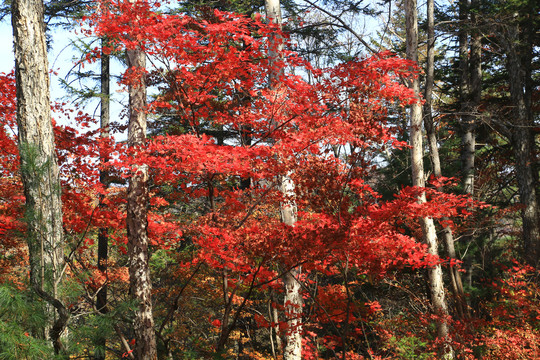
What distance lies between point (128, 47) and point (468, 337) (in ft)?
23.6

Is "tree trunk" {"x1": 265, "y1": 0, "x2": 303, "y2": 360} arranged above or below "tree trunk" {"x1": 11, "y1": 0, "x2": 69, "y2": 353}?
below

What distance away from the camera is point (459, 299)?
828 centimetres

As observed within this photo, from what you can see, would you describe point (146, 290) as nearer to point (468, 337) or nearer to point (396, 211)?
point (396, 211)

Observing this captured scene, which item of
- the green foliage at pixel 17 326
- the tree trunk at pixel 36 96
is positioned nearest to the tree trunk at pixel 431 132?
the tree trunk at pixel 36 96

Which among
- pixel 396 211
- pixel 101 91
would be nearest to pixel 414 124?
pixel 396 211

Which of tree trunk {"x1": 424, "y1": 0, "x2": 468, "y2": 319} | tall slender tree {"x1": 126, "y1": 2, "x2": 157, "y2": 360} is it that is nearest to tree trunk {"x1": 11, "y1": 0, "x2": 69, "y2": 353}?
tall slender tree {"x1": 126, "y1": 2, "x2": 157, "y2": 360}

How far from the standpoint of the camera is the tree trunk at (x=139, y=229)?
5578 millimetres

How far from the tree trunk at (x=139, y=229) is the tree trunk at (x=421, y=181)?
4.52 m

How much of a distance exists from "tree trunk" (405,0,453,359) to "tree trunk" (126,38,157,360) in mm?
4520

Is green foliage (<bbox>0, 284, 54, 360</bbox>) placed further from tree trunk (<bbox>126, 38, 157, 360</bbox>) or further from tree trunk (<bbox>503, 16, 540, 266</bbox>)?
tree trunk (<bbox>503, 16, 540, 266</bbox>)

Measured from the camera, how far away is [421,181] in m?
7.45

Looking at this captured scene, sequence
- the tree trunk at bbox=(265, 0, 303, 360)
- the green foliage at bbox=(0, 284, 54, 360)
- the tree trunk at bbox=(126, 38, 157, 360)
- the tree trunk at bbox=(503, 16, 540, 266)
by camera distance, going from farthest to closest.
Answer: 1. the tree trunk at bbox=(503, 16, 540, 266)
2. the tree trunk at bbox=(265, 0, 303, 360)
3. the tree trunk at bbox=(126, 38, 157, 360)
4. the green foliage at bbox=(0, 284, 54, 360)

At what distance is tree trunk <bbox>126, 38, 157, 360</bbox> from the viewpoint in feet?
18.3

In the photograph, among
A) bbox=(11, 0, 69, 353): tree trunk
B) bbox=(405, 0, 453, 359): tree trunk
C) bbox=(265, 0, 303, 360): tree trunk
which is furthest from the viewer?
bbox=(405, 0, 453, 359): tree trunk
